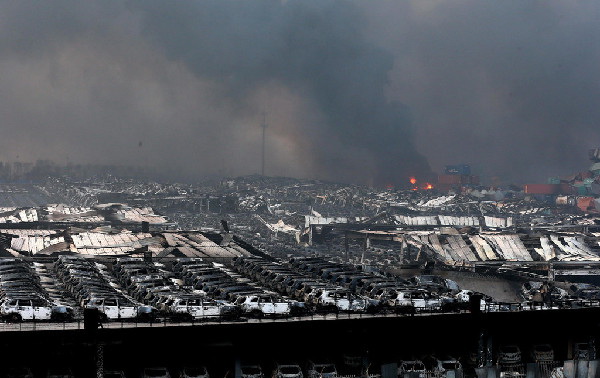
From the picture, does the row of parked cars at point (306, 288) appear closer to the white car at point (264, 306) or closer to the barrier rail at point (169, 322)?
the barrier rail at point (169, 322)

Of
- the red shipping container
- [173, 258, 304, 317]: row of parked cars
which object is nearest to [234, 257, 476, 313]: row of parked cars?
[173, 258, 304, 317]: row of parked cars

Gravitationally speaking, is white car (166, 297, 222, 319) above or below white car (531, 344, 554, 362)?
above

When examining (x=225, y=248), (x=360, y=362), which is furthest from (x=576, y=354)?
(x=225, y=248)

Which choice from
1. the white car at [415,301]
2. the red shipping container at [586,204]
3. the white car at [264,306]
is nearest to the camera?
the white car at [264,306]

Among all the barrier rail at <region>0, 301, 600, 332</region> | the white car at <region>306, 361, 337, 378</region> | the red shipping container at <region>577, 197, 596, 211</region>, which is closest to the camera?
the barrier rail at <region>0, 301, 600, 332</region>

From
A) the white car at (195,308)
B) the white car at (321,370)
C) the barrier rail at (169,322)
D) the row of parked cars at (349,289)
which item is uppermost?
the row of parked cars at (349,289)

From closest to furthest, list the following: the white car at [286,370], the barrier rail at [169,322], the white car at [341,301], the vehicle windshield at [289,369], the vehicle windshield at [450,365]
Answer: the barrier rail at [169,322]
the white car at [286,370]
the vehicle windshield at [289,369]
the vehicle windshield at [450,365]
the white car at [341,301]

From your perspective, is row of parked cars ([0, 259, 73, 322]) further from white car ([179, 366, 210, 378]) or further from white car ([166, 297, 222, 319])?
white car ([179, 366, 210, 378])

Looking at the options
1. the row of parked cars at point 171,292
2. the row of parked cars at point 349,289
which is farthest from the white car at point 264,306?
the row of parked cars at point 349,289

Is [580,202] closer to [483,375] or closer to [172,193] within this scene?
[172,193]
